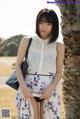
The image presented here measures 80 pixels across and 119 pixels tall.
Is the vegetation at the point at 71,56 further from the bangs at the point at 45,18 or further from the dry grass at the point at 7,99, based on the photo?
the dry grass at the point at 7,99

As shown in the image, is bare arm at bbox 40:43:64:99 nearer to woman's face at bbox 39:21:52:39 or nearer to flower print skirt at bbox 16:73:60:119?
flower print skirt at bbox 16:73:60:119

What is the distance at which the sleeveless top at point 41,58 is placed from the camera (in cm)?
448

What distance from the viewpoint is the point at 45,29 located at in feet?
14.8

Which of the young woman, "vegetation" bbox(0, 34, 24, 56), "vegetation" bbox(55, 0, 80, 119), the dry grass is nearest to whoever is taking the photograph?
the young woman

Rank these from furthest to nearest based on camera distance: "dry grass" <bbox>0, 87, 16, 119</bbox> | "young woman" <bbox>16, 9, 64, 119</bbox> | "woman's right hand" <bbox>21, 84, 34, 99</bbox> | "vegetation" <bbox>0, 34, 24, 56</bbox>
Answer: "vegetation" <bbox>0, 34, 24, 56</bbox>
"dry grass" <bbox>0, 87, 16, 119</bbox>
"young woman" <bbox>16, 9, 64, 119</bbox>
"woman's right hand" <bbox>21, 84, 34, 99</bbox>

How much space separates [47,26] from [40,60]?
1.23ft

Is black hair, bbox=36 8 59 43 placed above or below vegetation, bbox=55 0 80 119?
above

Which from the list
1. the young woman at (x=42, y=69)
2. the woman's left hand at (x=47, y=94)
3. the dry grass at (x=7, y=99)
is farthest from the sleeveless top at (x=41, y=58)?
the dry grass at (x=7, y=99)

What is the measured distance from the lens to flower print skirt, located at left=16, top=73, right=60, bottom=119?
448 cm

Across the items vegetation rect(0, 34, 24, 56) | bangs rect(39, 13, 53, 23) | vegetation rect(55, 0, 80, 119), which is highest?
bangs rect(39, 13, 53, 23)

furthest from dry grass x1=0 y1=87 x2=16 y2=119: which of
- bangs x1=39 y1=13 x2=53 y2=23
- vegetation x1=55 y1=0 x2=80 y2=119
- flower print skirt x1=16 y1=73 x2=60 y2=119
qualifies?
bangs x1=39 y1=13 x2=53 y2=23

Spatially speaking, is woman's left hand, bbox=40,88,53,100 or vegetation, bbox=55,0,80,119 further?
vegetation, bbox=55,0,80,119

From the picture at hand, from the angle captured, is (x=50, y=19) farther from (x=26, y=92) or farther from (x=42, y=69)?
(x=26, y=92)

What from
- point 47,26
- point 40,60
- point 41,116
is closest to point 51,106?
point 41,116
